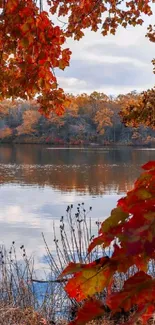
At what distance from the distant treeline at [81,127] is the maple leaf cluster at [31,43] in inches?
3254

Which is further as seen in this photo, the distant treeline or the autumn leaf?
the distant treeline

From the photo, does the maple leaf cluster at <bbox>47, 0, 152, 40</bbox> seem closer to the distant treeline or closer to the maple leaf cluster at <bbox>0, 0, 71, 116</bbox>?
the maple leaf cluster at <bbox>0, 0, 71, 116</bbox>

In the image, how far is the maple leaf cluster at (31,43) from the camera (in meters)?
4.21

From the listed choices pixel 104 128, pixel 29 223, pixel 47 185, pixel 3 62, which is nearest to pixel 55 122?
pixel 104 128

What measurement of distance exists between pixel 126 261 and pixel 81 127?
92.1 meters

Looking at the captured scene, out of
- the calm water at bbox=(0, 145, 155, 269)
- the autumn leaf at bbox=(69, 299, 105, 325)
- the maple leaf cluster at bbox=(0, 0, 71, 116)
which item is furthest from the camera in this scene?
the calm water at bbox=(0, 145, 155, 269)

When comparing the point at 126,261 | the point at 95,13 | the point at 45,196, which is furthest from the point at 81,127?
the point at 126,261

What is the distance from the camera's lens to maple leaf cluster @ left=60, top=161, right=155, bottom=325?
143 centimetres

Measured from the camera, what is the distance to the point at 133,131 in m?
88.2

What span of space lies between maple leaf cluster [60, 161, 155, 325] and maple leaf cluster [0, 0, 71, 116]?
9.63 ft

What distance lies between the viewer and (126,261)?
158 centimetres

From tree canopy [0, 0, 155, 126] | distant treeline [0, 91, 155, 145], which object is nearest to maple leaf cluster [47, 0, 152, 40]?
tree canopy [0, 0, 155, 126]

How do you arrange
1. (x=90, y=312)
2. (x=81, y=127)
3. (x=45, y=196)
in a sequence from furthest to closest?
1. (x=81, y=127)
2. (x=45, y=196)
3. (x=90, y=312)

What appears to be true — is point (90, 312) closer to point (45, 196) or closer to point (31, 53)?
point (31, 53)
